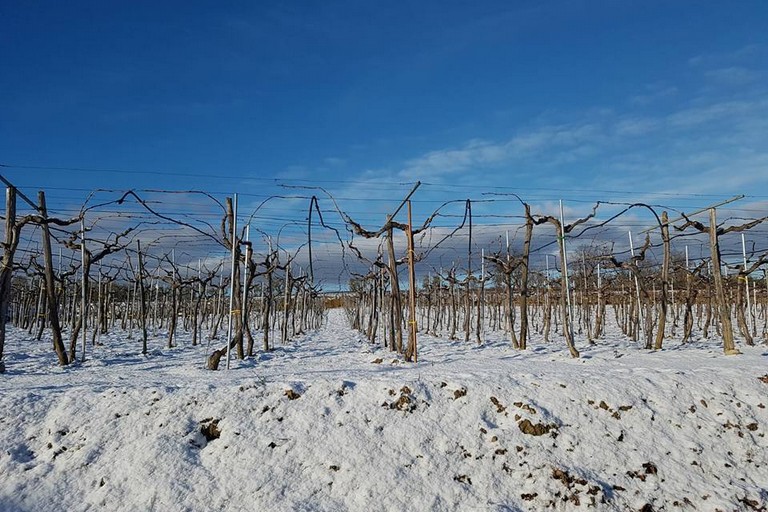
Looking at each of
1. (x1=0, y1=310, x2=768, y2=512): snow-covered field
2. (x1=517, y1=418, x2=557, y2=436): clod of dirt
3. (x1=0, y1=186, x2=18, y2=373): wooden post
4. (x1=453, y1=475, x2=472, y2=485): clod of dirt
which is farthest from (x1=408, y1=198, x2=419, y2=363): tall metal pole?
(x1=0, y1=186, x2=18, y2=373): wooden post

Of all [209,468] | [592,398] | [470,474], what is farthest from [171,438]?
[592,398]

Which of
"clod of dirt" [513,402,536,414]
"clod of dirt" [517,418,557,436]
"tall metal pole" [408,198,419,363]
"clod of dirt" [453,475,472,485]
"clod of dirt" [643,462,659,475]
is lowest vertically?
"clod of dirt" [643,462,659,475]

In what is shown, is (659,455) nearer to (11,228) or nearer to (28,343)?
(11,228)

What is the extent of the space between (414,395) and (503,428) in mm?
984

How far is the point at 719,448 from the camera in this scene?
498 centimetres

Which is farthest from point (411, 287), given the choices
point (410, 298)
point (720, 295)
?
point (720, 295)

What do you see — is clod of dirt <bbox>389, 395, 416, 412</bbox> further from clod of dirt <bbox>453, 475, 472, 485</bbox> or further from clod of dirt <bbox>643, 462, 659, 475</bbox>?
clod of dirt <bbox>643, 462, 659, 475</bbox>

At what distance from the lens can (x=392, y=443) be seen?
4801mm

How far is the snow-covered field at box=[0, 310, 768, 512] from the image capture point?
417cm

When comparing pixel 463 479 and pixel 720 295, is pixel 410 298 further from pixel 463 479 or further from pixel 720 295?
pixel 720 295

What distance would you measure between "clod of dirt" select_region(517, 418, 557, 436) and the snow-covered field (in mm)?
21

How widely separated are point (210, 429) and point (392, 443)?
5.95ft

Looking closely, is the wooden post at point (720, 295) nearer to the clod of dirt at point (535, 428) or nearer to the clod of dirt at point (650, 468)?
the clod of dirt at point (650, 468)

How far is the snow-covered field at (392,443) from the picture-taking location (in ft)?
13.7
